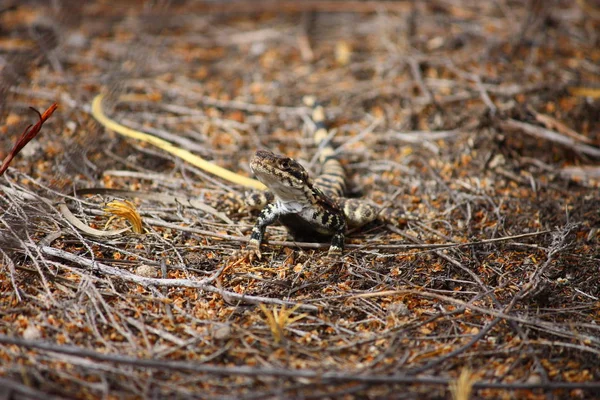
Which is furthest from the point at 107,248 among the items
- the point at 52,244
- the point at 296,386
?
the point at 296,386

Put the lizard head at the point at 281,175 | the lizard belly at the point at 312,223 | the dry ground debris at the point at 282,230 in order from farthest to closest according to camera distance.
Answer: the lizard belly at the point at 312,223, the lizard head at the point at 281,175, the dry ground debris at the point at 282,230

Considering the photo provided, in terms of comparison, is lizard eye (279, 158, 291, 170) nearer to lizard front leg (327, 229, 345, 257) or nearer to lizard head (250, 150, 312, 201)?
lizard head (250, 150, 312, 201)

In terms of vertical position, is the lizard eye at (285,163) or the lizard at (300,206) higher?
the lizard eye at (285,163)

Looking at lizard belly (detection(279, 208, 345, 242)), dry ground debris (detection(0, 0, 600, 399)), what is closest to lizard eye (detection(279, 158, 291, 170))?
lizard belly (detection(279, 208, 345, 242))

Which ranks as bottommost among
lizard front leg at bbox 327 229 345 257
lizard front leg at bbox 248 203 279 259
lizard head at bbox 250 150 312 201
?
lizard front leg at bbox 327 229 345 257

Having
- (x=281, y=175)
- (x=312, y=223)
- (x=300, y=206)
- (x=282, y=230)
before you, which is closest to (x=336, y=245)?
→ (x=312, y=223)

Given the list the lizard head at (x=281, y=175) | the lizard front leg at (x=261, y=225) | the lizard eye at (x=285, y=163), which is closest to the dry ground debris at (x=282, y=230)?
the lizard front leg at (x=261, y=225)

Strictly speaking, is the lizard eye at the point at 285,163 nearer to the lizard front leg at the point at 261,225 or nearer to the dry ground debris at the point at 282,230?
the lizard front leg at the point at 261,225

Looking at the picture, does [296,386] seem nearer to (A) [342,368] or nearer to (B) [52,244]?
(A) [342,368]
